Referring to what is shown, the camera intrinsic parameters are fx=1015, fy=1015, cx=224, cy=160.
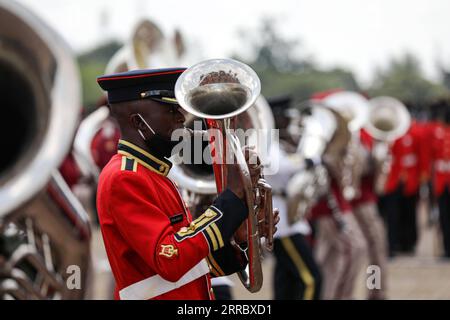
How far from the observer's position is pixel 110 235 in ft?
10.1

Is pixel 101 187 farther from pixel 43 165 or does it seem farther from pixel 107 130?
pixel 107 130

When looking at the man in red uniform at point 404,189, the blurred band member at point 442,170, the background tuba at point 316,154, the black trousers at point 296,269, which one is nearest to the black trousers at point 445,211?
the blurred band member at point 442,170

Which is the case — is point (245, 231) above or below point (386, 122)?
below

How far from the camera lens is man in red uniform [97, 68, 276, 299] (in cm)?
293

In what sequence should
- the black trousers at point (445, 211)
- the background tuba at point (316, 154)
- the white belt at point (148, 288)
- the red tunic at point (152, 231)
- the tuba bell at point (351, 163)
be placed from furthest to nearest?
the black trousers at point (445, 211) < the tuba bell at point (351, 163) < the background tuba at point (316, 154) < the white belt at point (148, 288) < the red tunic at point (152, 231)

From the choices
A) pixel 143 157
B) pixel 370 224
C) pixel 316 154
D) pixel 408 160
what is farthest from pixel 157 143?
pixel 408 160

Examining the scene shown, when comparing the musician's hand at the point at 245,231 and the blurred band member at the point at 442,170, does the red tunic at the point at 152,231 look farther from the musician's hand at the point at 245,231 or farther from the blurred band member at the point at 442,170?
the blurred band member at the point at 442,170

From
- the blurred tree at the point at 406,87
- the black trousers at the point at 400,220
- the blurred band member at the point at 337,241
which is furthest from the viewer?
the blurred tree at the point at 406,87

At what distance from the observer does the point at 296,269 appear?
636cm

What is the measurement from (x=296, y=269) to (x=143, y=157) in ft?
11.0

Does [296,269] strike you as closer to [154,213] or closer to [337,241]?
[337,241]

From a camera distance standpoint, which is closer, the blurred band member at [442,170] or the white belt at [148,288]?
the white belt at [148,288]

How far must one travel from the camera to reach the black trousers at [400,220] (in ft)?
40.1

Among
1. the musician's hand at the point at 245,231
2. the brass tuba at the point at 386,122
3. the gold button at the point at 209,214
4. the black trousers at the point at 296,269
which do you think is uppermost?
the brass tuba at the point at 386,122
